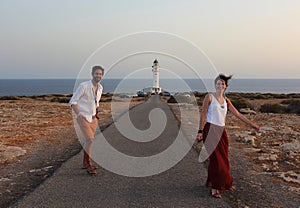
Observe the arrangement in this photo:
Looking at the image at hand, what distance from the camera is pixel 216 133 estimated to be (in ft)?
20.7

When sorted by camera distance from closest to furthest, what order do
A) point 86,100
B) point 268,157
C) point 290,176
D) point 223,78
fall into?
point 223,78 → point 86,100 → point 290,176 → point 268,157

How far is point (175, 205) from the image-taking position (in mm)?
5371

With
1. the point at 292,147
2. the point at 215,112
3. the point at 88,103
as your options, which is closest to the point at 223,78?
the point at 215,112

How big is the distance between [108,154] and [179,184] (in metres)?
3.18

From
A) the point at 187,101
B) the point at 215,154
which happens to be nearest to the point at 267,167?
the point at 215,154

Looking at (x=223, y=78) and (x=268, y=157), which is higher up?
(x=223, y=78)

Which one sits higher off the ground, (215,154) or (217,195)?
(215,154)

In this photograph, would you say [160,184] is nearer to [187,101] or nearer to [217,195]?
[217,195]

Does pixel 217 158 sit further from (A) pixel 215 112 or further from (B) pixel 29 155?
(B) pixel 29 155

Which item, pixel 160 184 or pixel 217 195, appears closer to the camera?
pixel 217 195

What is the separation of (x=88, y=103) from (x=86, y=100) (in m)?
0.08

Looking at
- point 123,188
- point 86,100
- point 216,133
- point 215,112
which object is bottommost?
point 123,188

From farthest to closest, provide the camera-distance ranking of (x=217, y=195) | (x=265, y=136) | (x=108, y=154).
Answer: (x=265, y=136) < (x=108, y=154) < (x=217, y=195)

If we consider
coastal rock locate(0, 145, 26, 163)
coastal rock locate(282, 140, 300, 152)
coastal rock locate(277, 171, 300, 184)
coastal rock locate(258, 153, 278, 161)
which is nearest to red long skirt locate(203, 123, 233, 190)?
coastal rock locate(277, 171, 300, 184)
